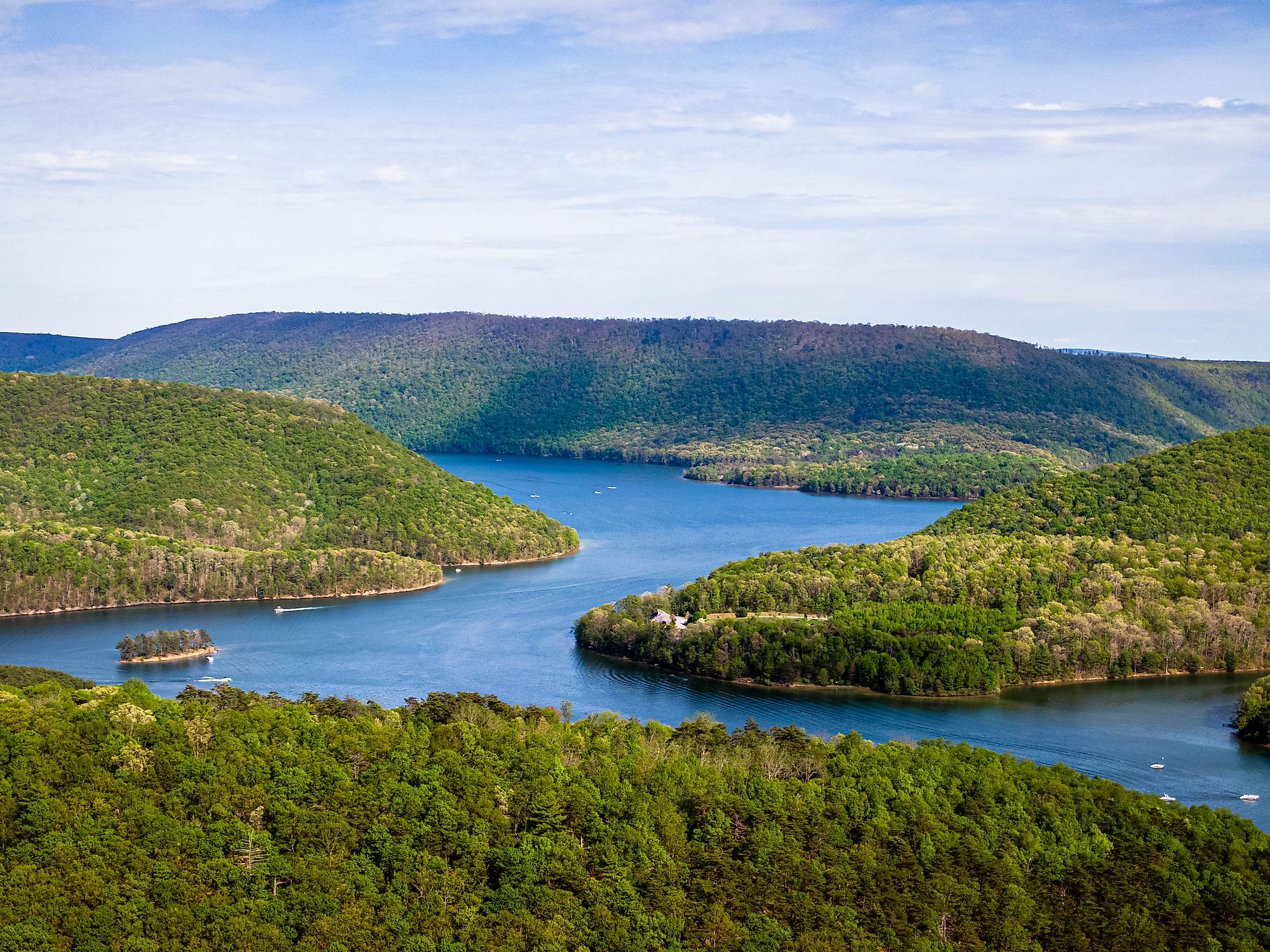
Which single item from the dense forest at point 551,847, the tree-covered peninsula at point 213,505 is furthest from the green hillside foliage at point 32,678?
the tree-covered peninsula at point 213,505

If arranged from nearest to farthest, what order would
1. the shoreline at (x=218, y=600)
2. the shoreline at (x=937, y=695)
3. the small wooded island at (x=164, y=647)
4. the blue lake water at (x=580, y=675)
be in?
the blue lake water at (x=580, y=675) → the shoreline at (x=937, y=695) → the small wooded island at (x=164, y=647) → the shoreline at (x=218, y=600)

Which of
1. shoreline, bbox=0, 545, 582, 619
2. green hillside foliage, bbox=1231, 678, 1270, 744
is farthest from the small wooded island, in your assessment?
green hillside foliage, bbox=1231, 678, 1270, 744

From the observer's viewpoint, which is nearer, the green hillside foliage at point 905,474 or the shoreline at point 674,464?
the shoreline at point 674,464

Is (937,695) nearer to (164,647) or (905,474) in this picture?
(164,647)

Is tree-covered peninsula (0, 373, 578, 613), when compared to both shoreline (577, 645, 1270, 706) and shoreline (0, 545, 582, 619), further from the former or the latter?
shoreline (577, 645, 1270, 706)

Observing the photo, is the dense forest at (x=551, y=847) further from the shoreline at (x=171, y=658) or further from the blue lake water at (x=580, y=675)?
the shoreline at (x=171, y=658)

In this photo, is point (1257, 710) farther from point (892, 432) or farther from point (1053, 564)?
point (892, 432)

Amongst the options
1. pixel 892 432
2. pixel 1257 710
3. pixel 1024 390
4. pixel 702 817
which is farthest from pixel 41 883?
pixel 1024 390
